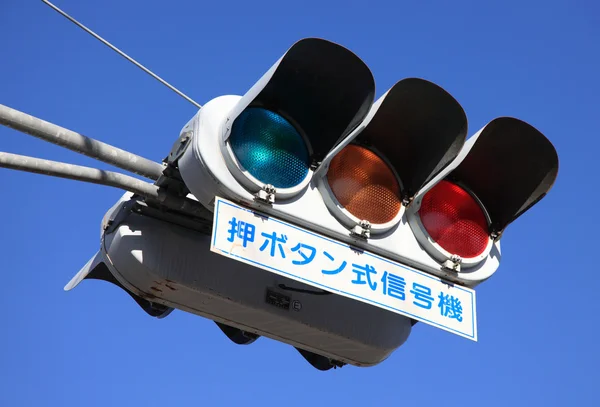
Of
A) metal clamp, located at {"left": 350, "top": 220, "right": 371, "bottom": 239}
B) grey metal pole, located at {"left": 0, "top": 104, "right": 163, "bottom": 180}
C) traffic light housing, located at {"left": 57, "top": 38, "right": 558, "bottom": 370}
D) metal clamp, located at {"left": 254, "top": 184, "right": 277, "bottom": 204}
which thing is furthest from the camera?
metal clamp, located at {"left": 350, "top": 220, "right": 371, "bottom": 239}

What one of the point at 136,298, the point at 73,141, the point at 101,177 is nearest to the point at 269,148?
the point at 101,177

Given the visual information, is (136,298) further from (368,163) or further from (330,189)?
(368,163)

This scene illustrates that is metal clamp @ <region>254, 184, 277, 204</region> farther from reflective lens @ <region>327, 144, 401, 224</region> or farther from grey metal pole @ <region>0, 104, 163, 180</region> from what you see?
grey metal pole @ <region>0, 104, 163, 180</region>

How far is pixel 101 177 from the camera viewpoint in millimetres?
4723

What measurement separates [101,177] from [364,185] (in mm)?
1689

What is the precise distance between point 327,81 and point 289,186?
636mm

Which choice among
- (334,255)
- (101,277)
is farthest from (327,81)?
(101,277)

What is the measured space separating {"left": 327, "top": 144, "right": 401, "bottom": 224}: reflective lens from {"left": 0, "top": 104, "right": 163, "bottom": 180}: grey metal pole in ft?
3.79

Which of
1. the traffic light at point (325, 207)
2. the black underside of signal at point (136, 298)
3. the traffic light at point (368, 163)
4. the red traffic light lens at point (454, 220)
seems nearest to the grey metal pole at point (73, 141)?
the traffic light at point (325, 207)

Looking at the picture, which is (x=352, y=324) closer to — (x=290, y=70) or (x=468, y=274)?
(x=468, y=274)

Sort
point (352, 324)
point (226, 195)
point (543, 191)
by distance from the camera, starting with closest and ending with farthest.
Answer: point (226, 195)
point (543, 191)
point (352, 324)

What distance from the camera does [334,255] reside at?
211 inches

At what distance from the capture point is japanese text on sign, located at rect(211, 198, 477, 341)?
5039mm

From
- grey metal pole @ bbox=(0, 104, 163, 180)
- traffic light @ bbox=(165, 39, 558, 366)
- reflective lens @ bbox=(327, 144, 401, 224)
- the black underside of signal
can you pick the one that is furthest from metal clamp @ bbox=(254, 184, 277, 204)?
Result: the black underside of signal
